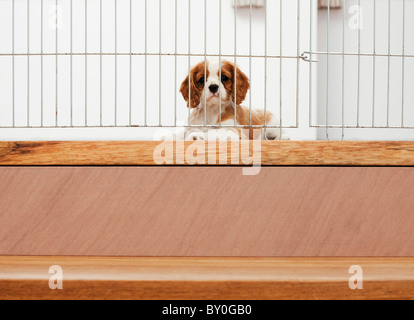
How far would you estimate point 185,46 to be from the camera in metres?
2.50

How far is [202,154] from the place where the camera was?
687 millimetres

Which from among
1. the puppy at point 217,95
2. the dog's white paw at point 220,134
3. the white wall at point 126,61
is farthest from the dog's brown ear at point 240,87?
the white wall at point 126,61

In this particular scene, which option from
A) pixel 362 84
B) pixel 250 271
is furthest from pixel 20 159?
pixel 362 84

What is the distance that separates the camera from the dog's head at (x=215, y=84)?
4.64 ft

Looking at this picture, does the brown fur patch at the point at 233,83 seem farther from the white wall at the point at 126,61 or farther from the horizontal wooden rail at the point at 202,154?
the white wall at the point at 126,61

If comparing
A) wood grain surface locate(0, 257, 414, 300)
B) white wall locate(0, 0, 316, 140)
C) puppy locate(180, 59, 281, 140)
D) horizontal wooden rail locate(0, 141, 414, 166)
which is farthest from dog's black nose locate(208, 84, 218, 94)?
white wall locate(0, 0, 316, 140)

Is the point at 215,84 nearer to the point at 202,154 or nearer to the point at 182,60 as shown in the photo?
the point at 202,154

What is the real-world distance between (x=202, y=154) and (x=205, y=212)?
0.10 m

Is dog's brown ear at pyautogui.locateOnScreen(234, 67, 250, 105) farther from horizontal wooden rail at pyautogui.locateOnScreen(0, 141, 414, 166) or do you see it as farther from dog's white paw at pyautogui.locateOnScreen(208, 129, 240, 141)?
horizontal wooden rail at pyautogui.locateOnScreen(0, 141, 414, 166)

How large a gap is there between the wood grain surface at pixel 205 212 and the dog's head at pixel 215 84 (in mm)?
764

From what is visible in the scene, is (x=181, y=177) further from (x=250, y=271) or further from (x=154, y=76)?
(x=154, y=76)

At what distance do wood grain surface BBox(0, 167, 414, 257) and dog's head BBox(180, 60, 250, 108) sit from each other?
764mm

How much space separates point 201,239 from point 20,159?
0.34 metres

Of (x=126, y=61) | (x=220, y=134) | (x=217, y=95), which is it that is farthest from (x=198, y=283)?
(x=126, y=61)
